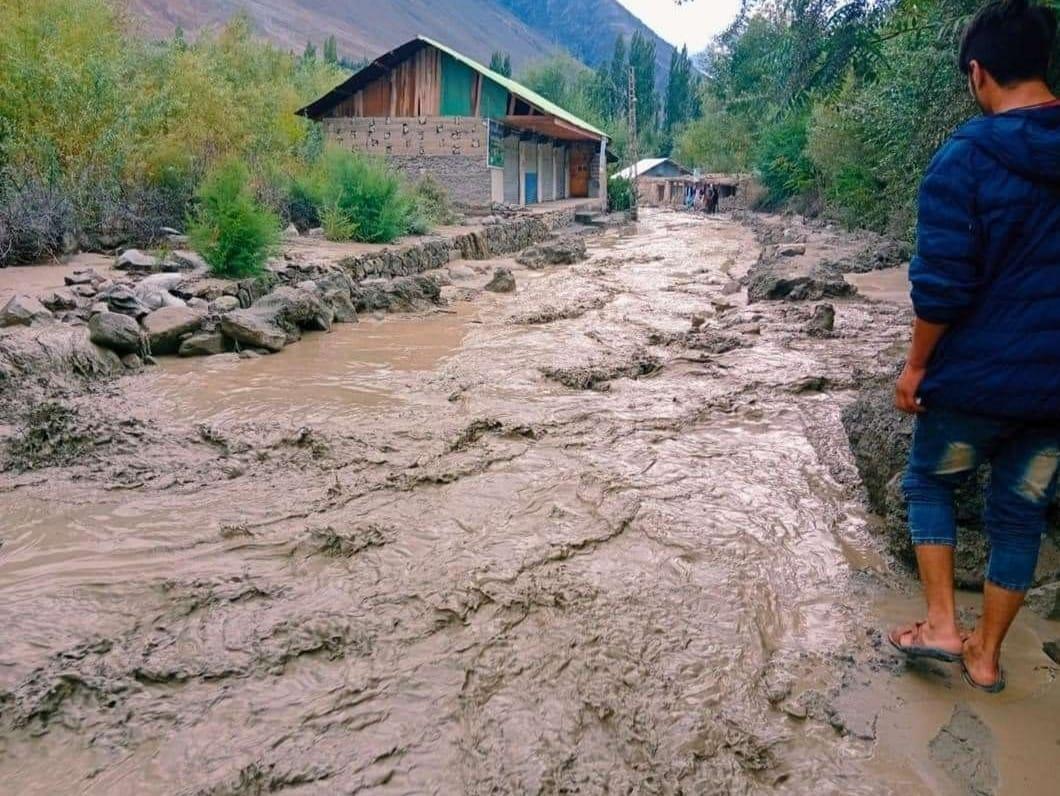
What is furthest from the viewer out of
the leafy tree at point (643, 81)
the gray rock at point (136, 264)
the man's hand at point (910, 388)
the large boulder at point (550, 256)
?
the leafy tree at point (643, 81)

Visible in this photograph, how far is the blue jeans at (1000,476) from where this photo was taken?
208 centimetres

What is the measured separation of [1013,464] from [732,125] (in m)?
47.3

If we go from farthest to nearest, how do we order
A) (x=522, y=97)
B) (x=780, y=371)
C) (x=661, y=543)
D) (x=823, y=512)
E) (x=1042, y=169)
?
1. (x=522, y=97)
2. (x=780, y=371)
3. (x=823, y=512)
4. (x=661, y=543)
5. (x=1042, y=169)

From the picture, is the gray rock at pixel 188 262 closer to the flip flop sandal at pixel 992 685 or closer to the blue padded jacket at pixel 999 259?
the blue padded jacket at pixel 999 259

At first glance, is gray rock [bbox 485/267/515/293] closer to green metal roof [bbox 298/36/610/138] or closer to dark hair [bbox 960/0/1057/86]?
green metal roof [bbox 298/36/610/138]

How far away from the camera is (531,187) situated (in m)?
26.9

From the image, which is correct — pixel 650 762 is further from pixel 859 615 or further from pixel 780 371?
pixel 780 371

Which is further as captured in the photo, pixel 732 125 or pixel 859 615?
pixel 732 125

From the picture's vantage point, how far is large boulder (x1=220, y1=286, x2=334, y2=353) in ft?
24.0

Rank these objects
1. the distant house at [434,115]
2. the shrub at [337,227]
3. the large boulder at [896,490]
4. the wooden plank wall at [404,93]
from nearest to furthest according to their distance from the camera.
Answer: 1. the large boulder at [896,490]
2. the shrub at [337,227]
3. the distant house at [434,115]
4. the wooden plank wall at [404,93]

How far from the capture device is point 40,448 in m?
4.49

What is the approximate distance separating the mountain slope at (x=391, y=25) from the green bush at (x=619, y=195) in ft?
149

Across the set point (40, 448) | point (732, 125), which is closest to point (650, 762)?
point (40, 448)

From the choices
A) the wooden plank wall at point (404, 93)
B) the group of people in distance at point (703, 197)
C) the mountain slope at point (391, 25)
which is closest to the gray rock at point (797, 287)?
the wooden plank wall at point (404, 93)
